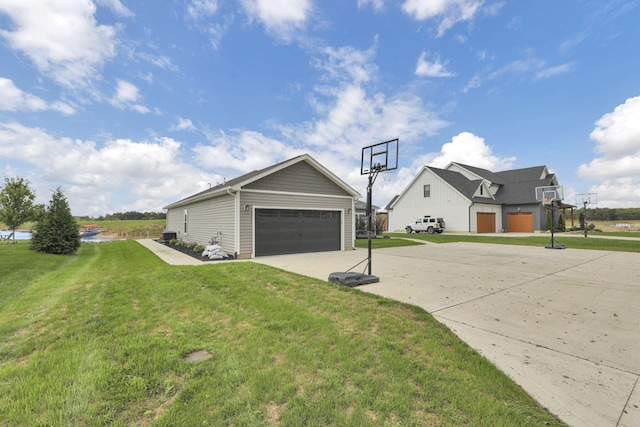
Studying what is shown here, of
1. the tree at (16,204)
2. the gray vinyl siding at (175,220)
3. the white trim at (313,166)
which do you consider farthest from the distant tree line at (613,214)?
the tree at (16,204)

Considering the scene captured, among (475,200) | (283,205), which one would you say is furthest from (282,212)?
(475,200)

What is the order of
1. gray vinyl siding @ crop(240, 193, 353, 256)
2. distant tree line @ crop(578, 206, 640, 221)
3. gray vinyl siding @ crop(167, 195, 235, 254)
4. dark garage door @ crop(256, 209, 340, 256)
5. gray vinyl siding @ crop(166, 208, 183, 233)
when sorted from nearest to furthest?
gray vinyl siding @ crop(240, 193, 353, 256) → gray vinyl siding @ crop(167, 195, 235, 254) → dark garage door @ crop(256, 209, 340, 256) → gray vinyl siding @ crop(166, 208, 183, 233) → distant tree line @ crop(578, 206, 640, 221)

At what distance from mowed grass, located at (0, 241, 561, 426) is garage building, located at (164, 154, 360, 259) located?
20.2ft

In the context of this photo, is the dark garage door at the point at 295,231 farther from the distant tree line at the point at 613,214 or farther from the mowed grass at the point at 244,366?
the distant tree line at the point at 613,214

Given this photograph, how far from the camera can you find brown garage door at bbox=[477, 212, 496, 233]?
26.1 m

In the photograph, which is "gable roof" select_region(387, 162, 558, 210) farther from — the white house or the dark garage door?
the dark garage door

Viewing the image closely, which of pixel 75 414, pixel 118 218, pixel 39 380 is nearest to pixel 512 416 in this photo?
pixel 75 414

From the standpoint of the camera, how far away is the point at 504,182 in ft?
103

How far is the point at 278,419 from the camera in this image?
2.03m

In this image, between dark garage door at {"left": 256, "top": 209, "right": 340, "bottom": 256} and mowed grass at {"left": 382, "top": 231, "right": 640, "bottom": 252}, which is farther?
mowed grass at {"left": 382, "top": 231, "right": 640, "bottom": 252}

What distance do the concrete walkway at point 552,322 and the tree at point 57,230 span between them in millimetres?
11299

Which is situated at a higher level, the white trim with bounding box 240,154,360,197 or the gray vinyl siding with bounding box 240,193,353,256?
the white trim with bounding box 240,154,360,197

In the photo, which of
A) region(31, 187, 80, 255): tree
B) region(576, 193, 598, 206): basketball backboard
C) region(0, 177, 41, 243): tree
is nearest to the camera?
region(31, 187, 80, 255): tree

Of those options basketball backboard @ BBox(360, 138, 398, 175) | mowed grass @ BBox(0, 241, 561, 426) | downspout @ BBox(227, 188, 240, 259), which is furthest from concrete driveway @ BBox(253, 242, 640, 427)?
downspout @ BBox(227, 188, 240, 259)
